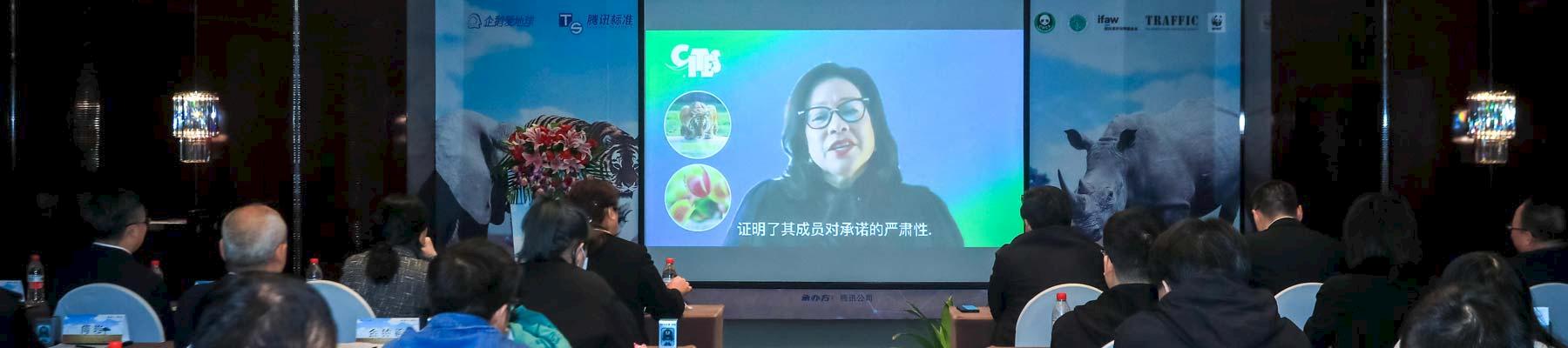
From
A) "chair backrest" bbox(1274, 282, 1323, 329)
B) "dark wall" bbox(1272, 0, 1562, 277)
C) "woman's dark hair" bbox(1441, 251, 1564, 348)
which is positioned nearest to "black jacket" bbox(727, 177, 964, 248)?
"dark wall" bbox(1272, 0, 1562, 277)

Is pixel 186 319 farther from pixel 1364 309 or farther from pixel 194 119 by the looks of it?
pixel 194 119

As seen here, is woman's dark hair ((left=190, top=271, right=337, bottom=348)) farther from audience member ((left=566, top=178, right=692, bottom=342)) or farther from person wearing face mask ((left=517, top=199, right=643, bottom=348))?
audience member ((left=566, top=178, right=692, bottom=342))

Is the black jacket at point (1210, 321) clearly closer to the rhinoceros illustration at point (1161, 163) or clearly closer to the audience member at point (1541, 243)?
the audience member at point (1541, 243)

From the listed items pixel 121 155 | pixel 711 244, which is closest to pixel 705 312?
pixel 711 244

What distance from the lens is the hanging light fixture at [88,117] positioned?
587 cm

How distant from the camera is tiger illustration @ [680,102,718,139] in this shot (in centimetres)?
750

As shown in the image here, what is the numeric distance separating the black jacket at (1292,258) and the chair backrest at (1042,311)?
976 mm

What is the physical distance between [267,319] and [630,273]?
7.46 feet

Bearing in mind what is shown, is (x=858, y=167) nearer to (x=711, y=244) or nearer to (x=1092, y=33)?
(x=711, y=244)

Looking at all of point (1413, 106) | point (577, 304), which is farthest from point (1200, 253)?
point (1413, 106)

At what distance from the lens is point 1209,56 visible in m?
7.34

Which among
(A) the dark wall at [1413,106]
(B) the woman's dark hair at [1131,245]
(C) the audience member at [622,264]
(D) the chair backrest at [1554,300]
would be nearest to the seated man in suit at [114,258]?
(C) the audience member at [622,264]

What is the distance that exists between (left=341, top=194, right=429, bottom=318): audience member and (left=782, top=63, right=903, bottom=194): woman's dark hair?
3.65m

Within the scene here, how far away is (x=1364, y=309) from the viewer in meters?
3.28
